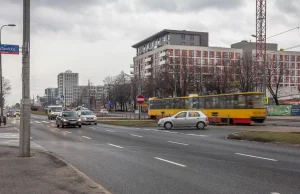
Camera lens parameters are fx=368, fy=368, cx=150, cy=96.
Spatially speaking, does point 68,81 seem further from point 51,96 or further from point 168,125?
point 168,125

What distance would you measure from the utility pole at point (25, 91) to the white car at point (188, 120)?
19406mm

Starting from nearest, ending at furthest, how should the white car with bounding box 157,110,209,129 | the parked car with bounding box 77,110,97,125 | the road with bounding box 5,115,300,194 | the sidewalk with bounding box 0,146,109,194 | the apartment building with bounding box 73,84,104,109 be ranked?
the sidewalk with bounding box 0,146,109,194, the road with bounding box 5,115,300,194, the white car with bounding box 157,110,209,129, the parked car with bounding box 77,110,97,125, the apartment building with bounding box 73,84,104,109

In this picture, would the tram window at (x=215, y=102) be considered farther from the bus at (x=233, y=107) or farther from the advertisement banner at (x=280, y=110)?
the advertisement banner at (x=280, y=110)

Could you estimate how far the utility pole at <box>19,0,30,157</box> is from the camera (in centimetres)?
1198

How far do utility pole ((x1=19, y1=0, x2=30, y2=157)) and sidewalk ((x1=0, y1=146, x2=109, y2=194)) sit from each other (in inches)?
24.0

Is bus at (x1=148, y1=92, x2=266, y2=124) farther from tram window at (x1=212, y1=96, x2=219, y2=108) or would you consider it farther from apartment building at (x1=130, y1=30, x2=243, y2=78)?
apartment building at (x1=130, y1=30, x2=243, y2=78)

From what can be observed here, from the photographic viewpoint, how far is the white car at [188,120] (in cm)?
3015

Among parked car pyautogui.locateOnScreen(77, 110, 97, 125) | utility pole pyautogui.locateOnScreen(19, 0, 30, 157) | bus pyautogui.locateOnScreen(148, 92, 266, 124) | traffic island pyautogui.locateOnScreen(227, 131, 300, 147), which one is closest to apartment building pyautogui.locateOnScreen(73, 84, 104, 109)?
parked car pyautogui.locateOnScreen(77, 110, 97, 125)

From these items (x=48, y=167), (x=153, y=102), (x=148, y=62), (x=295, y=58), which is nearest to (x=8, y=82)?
(x=148, y=62)

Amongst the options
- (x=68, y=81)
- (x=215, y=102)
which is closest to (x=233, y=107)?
(x=215, y=102)

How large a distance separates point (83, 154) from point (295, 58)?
141797 millimetres

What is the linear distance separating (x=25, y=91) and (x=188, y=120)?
19.6m

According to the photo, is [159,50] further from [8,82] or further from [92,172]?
[92,172]

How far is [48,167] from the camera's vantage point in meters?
10.2
